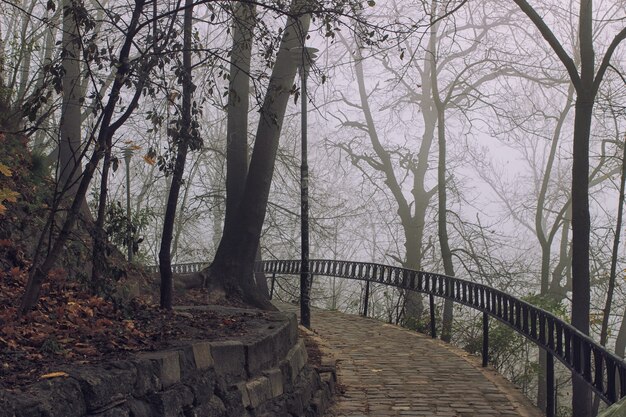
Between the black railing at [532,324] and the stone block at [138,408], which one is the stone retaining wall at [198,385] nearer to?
the stone block at [138,408]

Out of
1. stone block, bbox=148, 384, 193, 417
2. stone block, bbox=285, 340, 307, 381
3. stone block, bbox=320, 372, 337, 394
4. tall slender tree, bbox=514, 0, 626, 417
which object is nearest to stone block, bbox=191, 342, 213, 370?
stone block, bbox=148, 384, 193, 417

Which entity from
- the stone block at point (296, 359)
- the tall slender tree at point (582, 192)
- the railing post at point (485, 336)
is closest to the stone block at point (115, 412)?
the stone block at point (296, 359)

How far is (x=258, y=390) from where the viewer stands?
7.27m

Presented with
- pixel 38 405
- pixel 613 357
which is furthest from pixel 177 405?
pixel 613 357

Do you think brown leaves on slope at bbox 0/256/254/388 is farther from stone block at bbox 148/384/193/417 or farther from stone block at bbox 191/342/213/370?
stone block at bbox 148/384/193/417

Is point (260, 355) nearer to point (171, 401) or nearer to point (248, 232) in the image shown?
point (171, 401)

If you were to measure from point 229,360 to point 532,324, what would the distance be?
152 inches

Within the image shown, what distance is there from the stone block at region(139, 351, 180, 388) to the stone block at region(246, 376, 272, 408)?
1243mm

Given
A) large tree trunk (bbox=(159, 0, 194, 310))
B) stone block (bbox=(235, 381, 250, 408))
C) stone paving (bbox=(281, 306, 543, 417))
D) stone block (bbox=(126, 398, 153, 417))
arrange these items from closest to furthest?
stone block (bbox=(126, 398, 153, 417)) → stone block (bbox=(235, 381, 250, 408)) → large tree trunk (bbox=(159, 0, 194, 310)) → stone paving (bbox=(281, 306, 543, 417))

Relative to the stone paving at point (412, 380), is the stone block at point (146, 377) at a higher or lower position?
higher

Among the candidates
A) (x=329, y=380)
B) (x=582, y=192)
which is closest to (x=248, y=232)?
(x=329, y=380)

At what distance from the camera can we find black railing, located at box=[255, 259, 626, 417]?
21.3 ft

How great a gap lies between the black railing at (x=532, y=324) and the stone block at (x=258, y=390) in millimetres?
2764

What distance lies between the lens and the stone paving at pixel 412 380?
895cm
